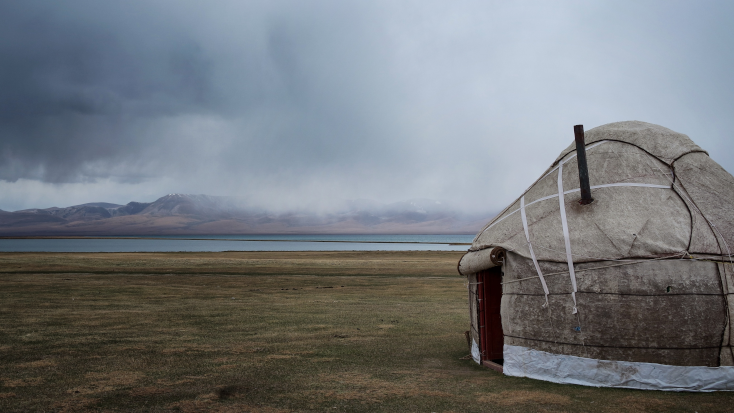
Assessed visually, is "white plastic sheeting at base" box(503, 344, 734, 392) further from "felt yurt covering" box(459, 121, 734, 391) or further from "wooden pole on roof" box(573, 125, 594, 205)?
"wooden pole on roof" box(573, 125, 594, 205)

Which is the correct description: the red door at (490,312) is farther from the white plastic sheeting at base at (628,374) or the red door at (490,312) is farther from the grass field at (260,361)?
the white plastic sheeting at base at (628,374)

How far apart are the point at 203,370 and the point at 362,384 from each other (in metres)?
2.67

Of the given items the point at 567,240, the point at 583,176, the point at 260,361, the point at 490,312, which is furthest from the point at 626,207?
the point at 260,361

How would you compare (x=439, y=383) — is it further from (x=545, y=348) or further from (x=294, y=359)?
(x=294, y=359)

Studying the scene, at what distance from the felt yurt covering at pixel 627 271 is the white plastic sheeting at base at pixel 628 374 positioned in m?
0.01

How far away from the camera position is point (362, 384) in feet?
23.0

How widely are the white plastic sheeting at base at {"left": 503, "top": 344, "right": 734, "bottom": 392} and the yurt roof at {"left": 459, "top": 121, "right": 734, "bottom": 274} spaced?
1.40 metres

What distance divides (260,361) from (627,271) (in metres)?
5.94

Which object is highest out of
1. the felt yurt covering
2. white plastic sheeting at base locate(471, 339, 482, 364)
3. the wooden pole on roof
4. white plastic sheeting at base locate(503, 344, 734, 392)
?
the wooden pole on roof

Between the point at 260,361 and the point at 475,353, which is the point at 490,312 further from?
the point at 260,361

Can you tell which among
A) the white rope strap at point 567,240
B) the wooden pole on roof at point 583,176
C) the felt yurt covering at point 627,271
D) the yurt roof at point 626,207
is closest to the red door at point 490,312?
the yurt roof at point 626,207

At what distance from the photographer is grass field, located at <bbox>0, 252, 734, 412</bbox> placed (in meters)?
6.05

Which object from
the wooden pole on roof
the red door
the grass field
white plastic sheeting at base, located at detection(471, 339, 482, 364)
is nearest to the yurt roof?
the wooden pole on roof

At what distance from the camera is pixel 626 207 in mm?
6977
